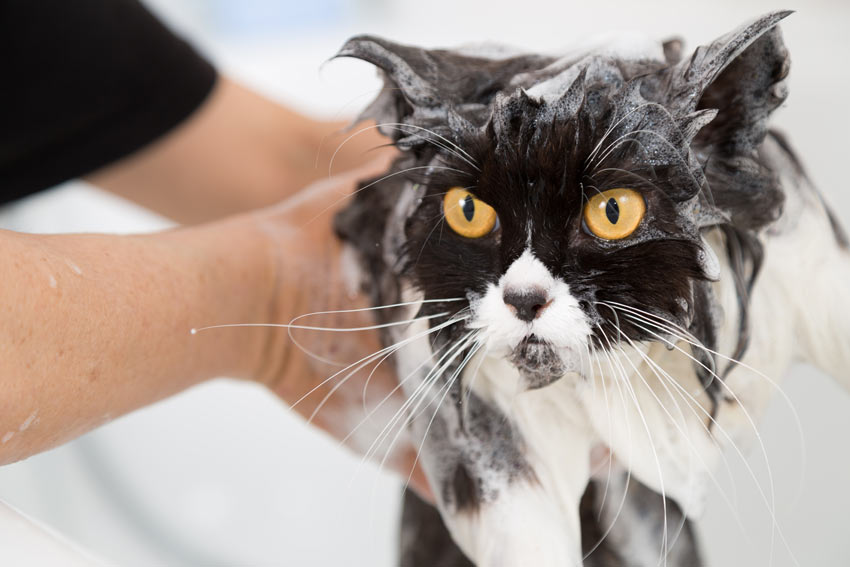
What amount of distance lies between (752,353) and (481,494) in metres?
0.16

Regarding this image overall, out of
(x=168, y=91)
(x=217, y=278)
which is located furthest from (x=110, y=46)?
(x=217, y=278)

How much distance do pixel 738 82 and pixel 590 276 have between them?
0.11 m

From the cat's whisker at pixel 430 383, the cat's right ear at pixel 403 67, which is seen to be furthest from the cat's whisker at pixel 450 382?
the cat's right ear at pixel 403 67

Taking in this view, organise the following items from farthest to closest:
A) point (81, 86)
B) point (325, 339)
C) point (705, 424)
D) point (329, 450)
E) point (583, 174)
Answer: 1. point (329, 450)
2. point (81, 86)
3. point (325, 339)
4. point (705, 424)
5. point (583, 174)

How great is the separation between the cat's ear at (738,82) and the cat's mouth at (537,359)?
114mm

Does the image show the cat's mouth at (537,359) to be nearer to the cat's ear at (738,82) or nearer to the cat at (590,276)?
the cat at (590,276)

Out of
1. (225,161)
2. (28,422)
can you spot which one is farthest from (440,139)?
(225,161)

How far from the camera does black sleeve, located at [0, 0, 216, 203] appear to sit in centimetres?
75

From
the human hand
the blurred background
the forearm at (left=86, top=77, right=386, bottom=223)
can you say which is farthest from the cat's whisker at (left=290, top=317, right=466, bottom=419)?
the forearm at (left=86, top=77, right=386, bottom=223)

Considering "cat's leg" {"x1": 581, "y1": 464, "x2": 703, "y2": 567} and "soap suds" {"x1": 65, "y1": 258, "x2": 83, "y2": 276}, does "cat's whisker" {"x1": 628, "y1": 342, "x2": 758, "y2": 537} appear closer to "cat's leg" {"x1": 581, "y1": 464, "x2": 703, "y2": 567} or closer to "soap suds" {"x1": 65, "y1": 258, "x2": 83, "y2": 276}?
"cat's leg" {"x1": 581, "y1": 464, "x2": 703, "y2": 567}

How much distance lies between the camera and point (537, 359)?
36 centimetres

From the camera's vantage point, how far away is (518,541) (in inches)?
15.9

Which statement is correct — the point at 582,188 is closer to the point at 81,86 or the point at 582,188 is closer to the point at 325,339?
the point at 325,339

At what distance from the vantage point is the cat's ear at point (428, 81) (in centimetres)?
38
